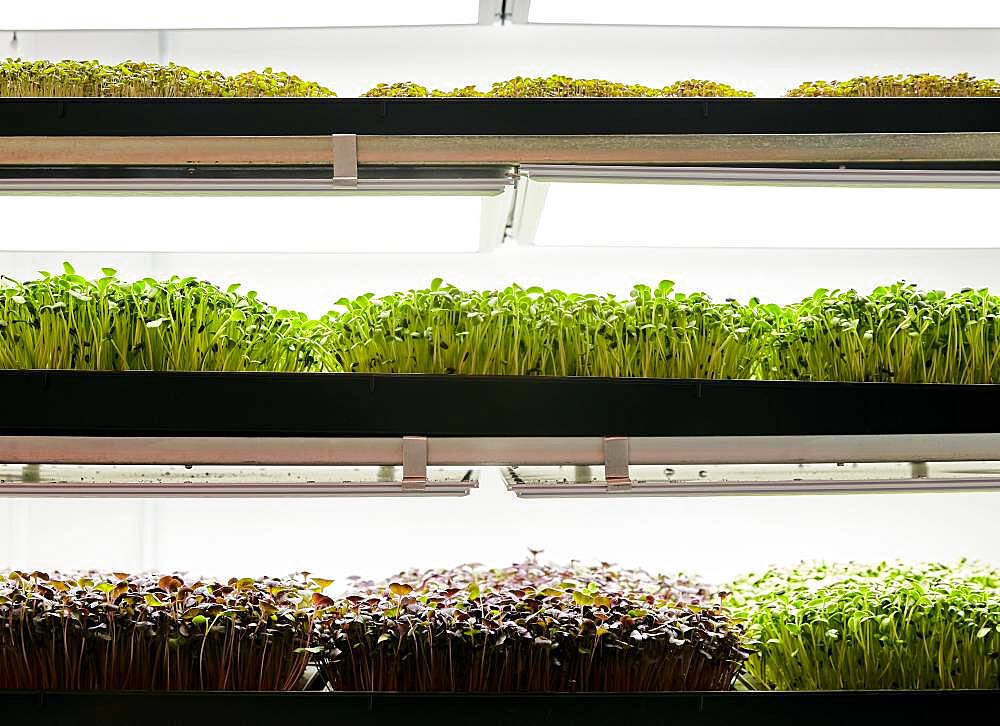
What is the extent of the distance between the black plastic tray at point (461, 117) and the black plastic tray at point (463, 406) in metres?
0.61

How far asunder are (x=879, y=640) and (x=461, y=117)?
150 cm

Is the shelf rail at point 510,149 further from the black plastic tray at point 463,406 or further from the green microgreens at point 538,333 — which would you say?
the black plastic tray at point 463,406

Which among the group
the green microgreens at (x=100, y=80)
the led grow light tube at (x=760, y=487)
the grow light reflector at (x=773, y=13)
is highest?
the grow light reflector at (x=773, y=13)

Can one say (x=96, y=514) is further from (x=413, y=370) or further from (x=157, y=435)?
(x=413, y=370)

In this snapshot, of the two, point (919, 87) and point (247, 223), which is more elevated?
point (919, 87)

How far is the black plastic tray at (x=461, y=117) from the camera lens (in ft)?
6.85

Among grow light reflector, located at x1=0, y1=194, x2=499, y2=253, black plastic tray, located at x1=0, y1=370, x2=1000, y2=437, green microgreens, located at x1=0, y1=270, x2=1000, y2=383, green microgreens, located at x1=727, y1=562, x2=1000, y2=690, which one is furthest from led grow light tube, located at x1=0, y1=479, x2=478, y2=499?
green microgreens, located at x1=727, y1=562, x2=1000, y2=690

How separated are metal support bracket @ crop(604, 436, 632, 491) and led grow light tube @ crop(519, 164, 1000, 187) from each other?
0.56 metres

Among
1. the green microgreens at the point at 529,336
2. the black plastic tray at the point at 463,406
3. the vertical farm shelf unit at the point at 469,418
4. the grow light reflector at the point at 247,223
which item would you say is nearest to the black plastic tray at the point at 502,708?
the vertical farm shelf unit at the point at 469,418

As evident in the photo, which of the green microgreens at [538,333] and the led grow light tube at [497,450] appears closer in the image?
the led grow light tube at [497,450]

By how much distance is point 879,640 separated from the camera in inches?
74.5

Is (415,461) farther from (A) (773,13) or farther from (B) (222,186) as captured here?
(A) (773,13)

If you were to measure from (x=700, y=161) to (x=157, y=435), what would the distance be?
133 centimetres

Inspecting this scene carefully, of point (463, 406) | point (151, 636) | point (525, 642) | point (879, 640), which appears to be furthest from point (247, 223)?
point (879, 640)
